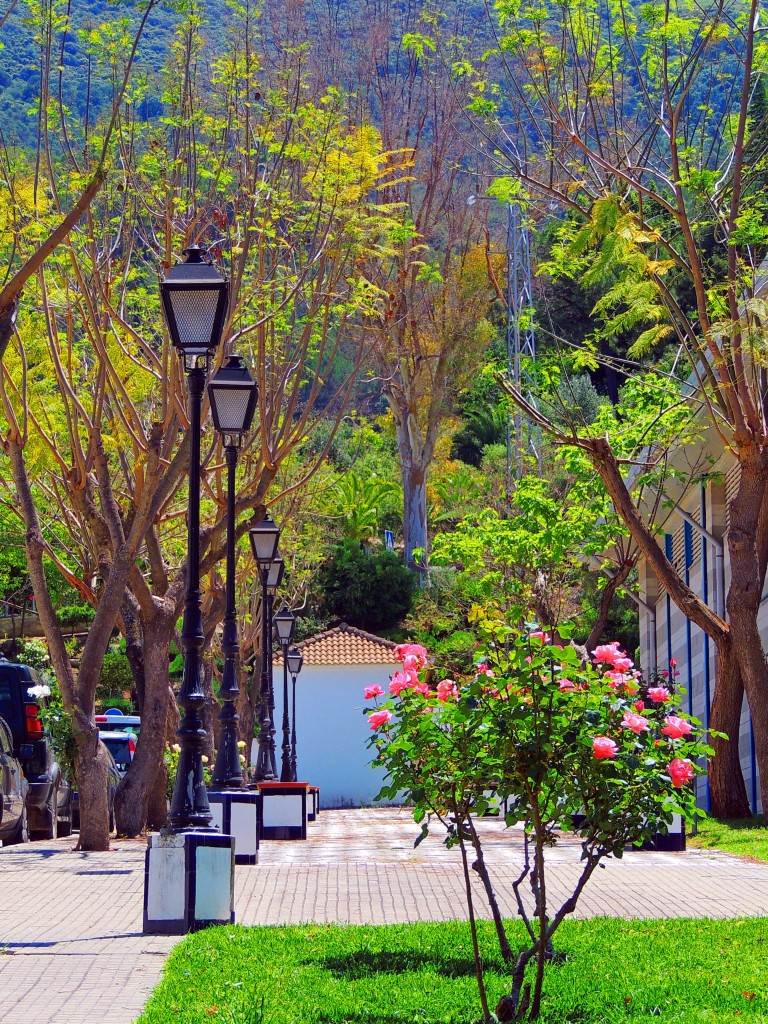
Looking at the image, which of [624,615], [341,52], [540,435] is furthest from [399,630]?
[341,52]

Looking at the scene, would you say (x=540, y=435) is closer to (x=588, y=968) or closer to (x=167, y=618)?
(x=167, y=618)

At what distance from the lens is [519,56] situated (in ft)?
55.3

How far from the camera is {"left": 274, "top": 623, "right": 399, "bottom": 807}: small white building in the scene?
47094 mm

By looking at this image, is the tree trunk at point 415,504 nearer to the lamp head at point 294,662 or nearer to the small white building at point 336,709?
the small white building at point 336,709

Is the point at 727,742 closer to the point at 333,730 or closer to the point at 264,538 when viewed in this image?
the point at 264,538

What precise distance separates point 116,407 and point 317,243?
3.66 m

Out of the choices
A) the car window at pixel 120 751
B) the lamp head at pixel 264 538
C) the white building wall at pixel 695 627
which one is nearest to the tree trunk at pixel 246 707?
the car window at pixel 120 751

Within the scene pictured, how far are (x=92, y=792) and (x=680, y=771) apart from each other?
1164 centimetres

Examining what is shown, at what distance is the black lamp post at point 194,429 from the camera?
957 cm

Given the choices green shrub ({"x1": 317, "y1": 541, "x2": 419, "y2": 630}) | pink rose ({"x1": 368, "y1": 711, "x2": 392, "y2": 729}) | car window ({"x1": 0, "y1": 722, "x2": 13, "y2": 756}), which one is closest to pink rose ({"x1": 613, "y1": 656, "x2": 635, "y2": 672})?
pink rose ({"x1": 368, "y1": 711, "x2": 392, "y2": 729})

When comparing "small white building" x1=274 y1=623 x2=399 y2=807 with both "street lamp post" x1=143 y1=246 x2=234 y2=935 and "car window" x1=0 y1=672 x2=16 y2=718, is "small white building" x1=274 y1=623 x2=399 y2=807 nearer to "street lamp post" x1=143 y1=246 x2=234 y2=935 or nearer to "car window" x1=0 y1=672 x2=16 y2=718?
"car window" x1=0 y1=672 x2=16 y2=718

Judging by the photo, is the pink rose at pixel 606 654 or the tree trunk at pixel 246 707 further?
the tree trunk at pixel 246 707

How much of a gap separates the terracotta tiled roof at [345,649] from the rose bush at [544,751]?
1601 inches

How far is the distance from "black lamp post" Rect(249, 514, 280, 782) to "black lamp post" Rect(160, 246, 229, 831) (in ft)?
31.0
